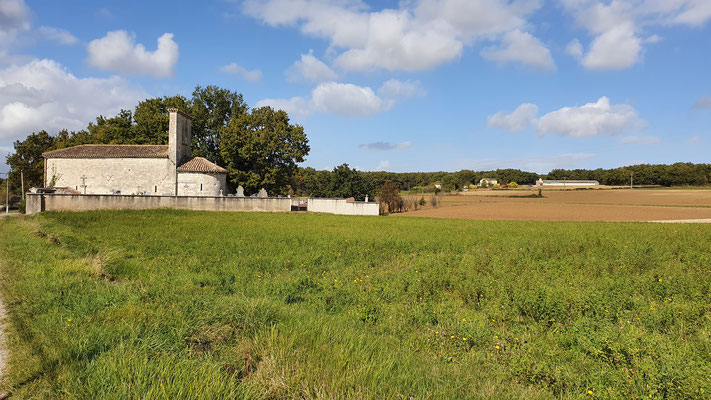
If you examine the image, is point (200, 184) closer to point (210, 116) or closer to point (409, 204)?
point (210, 116)

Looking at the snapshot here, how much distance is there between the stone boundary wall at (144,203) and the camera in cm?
3212

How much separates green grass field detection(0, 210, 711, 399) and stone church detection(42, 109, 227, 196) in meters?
29.7

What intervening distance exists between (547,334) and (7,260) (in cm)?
1443

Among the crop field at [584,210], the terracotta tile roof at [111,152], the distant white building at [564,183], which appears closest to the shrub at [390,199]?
the crop field at [584,210]

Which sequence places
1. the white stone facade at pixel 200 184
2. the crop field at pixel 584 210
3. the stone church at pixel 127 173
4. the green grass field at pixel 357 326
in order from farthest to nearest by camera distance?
the stone church at pixel 127 173, the white stone facade at pixel 200 184, the crop field at pixel 584 210, the green grass field at pixel 357 326

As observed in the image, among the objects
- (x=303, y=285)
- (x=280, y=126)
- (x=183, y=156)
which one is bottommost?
(x=303, y=285)

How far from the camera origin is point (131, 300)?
6.63 metres

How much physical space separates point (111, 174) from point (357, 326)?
145 feet

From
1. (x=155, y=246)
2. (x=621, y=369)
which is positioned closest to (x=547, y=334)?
(x=621, y=369)

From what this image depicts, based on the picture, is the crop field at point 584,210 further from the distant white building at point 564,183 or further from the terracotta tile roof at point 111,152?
the distant white building at point 564,183

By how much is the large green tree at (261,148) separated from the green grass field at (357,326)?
3437 centimetres

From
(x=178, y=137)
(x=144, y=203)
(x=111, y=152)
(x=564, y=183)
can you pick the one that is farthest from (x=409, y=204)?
(x=564, y=183)

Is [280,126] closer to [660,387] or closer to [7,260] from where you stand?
[7,260]

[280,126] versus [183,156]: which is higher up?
[280,126]
